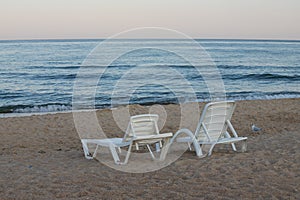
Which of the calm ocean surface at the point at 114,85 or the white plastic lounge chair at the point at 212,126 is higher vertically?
the white plastic lounge chair at the point at 212,126

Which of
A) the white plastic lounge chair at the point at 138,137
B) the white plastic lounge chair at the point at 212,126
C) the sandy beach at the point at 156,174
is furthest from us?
the white plastic lounge chair at the point at 212,126

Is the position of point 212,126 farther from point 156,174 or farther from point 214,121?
point 156,174

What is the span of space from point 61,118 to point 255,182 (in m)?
7.98

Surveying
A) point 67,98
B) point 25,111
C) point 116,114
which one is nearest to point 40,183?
point 116,114

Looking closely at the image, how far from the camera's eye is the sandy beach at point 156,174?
179 inches

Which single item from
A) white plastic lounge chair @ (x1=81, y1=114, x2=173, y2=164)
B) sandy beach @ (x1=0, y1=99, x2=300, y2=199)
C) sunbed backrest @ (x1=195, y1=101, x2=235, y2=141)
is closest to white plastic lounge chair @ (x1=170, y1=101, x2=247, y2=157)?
sunbed backrest @ (x1=195, y1=101, x2=235, y2=141)

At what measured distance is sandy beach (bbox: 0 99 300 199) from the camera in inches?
179

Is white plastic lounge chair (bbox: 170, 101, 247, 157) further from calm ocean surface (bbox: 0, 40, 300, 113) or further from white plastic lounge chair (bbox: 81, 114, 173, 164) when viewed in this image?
calm ocean surface (bbox: 0, 40, 300, 113)

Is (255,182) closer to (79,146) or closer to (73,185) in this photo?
(73,185)

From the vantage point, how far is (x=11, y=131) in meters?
9.91

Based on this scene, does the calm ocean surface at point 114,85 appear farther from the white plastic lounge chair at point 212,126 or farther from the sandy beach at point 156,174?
the white plastic lounge chair at point 212,126

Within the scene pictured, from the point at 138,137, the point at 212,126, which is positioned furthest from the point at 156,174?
the point at 212,126

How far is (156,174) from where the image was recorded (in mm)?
5387

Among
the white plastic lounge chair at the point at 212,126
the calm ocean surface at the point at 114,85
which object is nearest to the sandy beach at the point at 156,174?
the white plastic lounge chair at the point at 212,126
